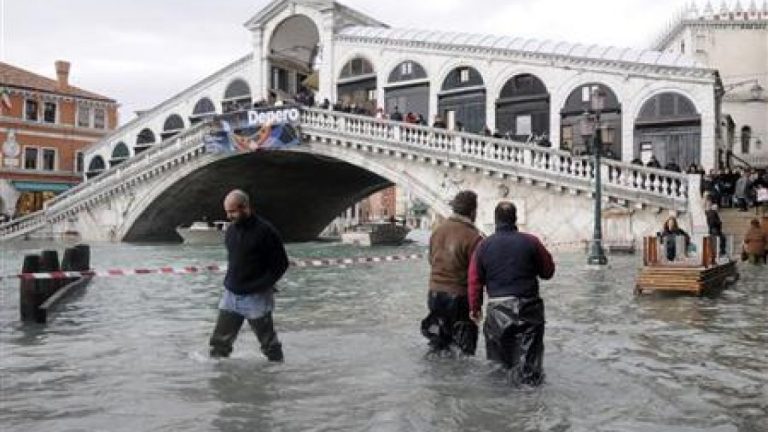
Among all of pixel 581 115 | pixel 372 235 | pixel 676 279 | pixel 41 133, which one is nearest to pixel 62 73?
pixel 41 133

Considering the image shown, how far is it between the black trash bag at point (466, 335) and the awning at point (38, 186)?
45.4 m

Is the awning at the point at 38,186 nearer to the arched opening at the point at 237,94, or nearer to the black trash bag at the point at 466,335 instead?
the arched opening at the point at 237,94

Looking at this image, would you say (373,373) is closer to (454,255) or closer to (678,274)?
(454,255)

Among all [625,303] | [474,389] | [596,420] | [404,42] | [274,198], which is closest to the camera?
[596,420]

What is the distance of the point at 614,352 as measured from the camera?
307 inches

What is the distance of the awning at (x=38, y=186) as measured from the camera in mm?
47250

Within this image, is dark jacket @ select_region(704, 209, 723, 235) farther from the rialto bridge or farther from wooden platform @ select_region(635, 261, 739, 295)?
wooden platform @ select_region(635, 261, 739, 295)

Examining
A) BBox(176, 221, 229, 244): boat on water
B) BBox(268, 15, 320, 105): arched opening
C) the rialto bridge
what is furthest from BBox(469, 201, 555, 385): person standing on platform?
BBox(176, 221, 229, 244): boat on water

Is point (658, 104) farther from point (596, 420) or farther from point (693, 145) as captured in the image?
point (596, 420)

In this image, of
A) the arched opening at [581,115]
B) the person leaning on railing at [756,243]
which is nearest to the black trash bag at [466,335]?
the person leaning on railing at [756,243]

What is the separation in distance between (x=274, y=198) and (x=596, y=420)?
122 ft

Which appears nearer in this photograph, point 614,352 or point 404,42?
point 614,352

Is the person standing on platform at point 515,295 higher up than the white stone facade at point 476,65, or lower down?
lower down

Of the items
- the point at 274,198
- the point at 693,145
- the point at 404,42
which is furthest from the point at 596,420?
the point at 274,198
